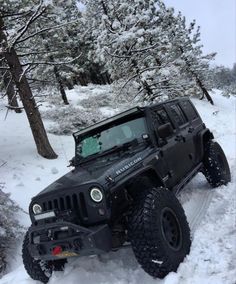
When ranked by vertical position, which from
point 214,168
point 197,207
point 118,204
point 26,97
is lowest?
point 197,207

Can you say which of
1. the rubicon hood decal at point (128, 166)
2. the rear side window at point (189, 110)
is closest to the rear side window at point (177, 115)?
the rear side window at point (189, 110)

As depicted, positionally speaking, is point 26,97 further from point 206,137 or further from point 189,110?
point 206,137

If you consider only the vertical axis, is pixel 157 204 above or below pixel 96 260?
above

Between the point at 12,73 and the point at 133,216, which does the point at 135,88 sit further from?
the point at 133,216

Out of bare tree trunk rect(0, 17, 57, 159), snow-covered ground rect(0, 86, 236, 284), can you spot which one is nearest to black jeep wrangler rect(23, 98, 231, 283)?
snow-covered ground rect(0, 86, 236, 284)

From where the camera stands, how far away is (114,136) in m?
6.37

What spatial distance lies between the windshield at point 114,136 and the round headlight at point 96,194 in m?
1.68

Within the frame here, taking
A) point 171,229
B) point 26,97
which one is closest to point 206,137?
point 171,229

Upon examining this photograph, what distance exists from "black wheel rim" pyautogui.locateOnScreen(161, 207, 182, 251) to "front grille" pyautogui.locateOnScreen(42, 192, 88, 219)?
1.05 metres

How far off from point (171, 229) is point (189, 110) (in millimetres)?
4092

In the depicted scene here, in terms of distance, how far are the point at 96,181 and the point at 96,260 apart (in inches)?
58.1

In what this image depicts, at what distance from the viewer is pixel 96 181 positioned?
4.70 metres

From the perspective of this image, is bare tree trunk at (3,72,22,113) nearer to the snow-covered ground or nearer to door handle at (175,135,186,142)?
the snow-covered ground

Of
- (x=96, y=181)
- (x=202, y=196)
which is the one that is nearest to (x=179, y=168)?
(x=202, y=196)
